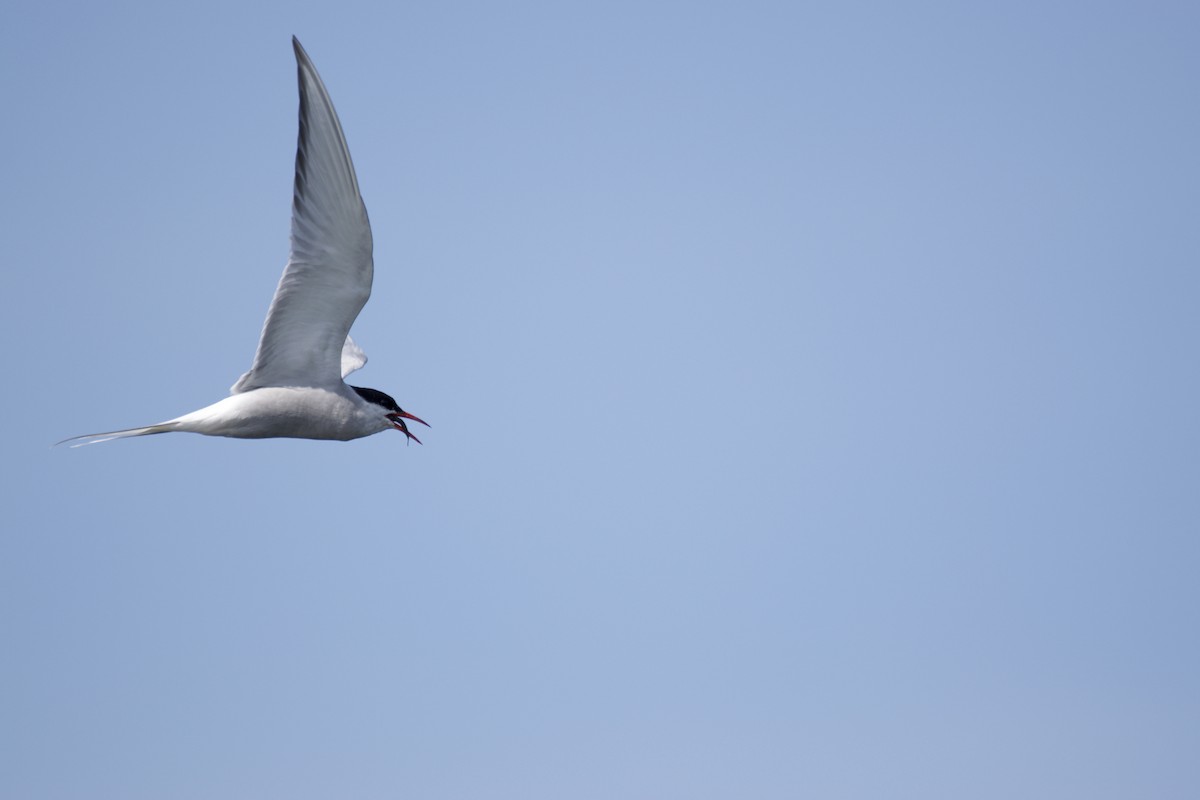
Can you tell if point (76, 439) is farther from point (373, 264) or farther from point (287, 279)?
point (373, 264)

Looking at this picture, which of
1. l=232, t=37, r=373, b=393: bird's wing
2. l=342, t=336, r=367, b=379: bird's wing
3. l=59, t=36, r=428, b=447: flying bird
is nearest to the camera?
l=232, t=37, r=373, b=393: bird's wing

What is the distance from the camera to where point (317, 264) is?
6898 millimetres

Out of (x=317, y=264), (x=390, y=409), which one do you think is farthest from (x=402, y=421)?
(x=317, y=264)

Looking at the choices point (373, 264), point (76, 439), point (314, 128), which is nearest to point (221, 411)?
point (76, 439)

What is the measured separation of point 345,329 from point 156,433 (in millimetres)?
1375

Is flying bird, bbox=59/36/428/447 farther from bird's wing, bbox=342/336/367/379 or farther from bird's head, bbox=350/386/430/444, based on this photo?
bird's wing, bbox=342/336/367/379

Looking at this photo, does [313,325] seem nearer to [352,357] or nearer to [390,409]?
[390,409]

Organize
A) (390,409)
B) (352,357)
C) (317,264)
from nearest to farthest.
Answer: (317,264) → (390,409) → (352,357)

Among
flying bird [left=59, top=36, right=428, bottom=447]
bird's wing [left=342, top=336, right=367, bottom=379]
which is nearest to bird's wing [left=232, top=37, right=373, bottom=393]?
flying bird [left=59, top=36, right=428, bottom=447]

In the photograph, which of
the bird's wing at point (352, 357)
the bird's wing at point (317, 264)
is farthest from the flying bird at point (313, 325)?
the bird's wing at point (352, 357)

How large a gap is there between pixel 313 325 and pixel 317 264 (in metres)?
0.56

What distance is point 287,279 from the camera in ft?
22.7

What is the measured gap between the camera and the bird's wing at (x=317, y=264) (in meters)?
6.12

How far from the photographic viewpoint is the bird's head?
26.5 ft
